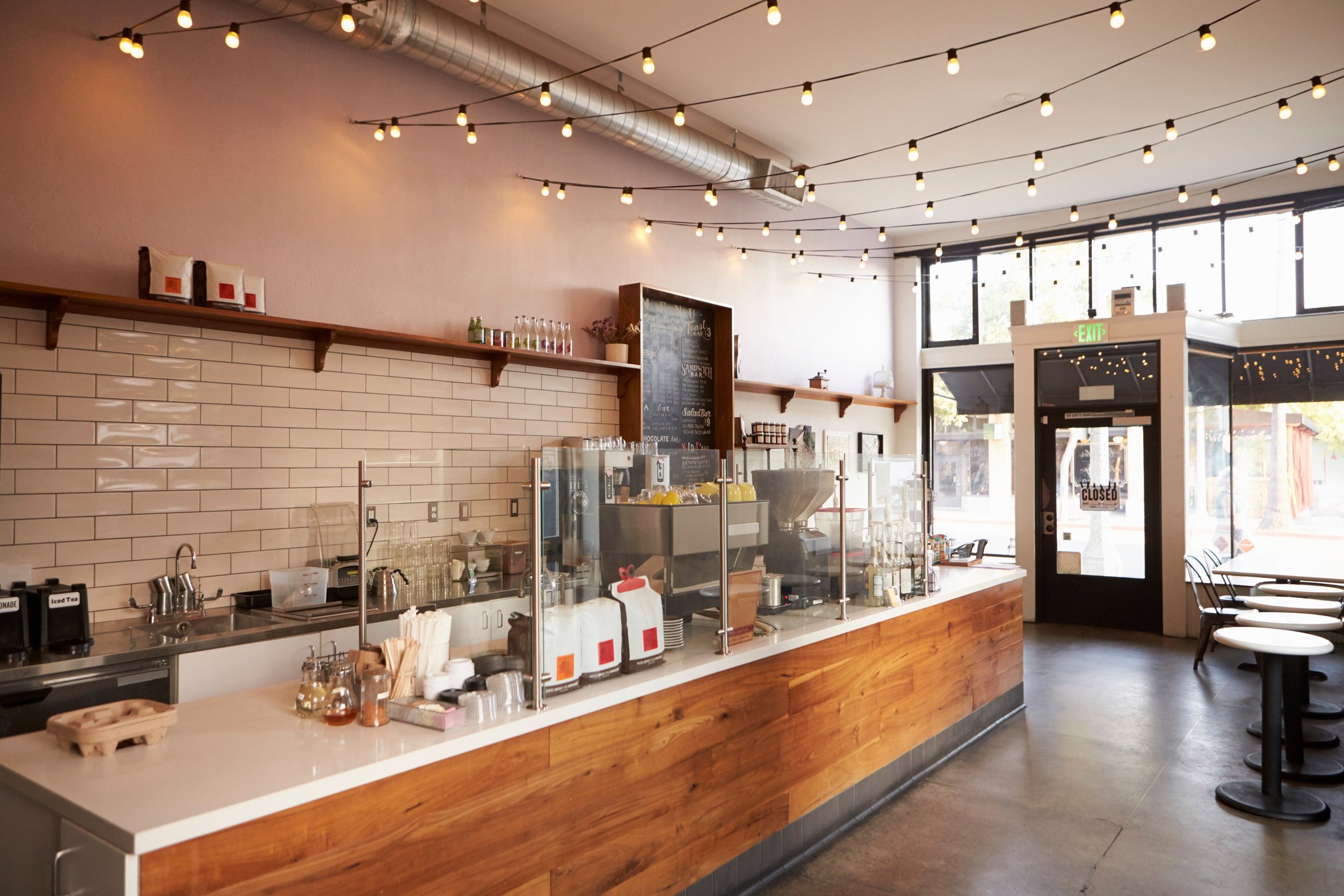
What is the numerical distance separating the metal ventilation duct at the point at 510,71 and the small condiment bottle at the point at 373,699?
322 centimetres

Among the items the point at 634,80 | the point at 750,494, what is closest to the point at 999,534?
the point at 634,80

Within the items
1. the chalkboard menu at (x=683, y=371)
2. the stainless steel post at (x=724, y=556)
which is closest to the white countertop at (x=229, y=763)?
the stainless steel post at (x=724, y=556)

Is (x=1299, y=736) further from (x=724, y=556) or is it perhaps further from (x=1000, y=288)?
(x=1000, y=288)

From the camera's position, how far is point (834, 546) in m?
4.24

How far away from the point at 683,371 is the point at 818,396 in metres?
2.29

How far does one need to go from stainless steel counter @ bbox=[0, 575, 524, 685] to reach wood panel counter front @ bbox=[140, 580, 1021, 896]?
0.62 m

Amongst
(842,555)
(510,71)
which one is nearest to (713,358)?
(510,71)

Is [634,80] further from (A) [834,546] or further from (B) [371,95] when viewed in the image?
(A) [834,546]

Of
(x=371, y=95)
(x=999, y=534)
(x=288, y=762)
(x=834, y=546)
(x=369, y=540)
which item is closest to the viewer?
(x=288, y=762)

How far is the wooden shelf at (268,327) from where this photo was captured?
3736 mm

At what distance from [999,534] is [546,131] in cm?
688

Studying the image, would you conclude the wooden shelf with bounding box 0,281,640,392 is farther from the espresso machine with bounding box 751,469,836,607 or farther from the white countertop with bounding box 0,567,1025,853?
the espresso machine with bounding box 751,469,836,607

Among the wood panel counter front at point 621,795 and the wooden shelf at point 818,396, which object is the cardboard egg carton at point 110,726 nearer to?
the wood panel counter front at point 621,795

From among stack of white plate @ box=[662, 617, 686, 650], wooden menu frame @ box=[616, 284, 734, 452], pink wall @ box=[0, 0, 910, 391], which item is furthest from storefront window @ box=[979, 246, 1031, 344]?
stack of white plate @ box=[662, 617, 686, 650]
